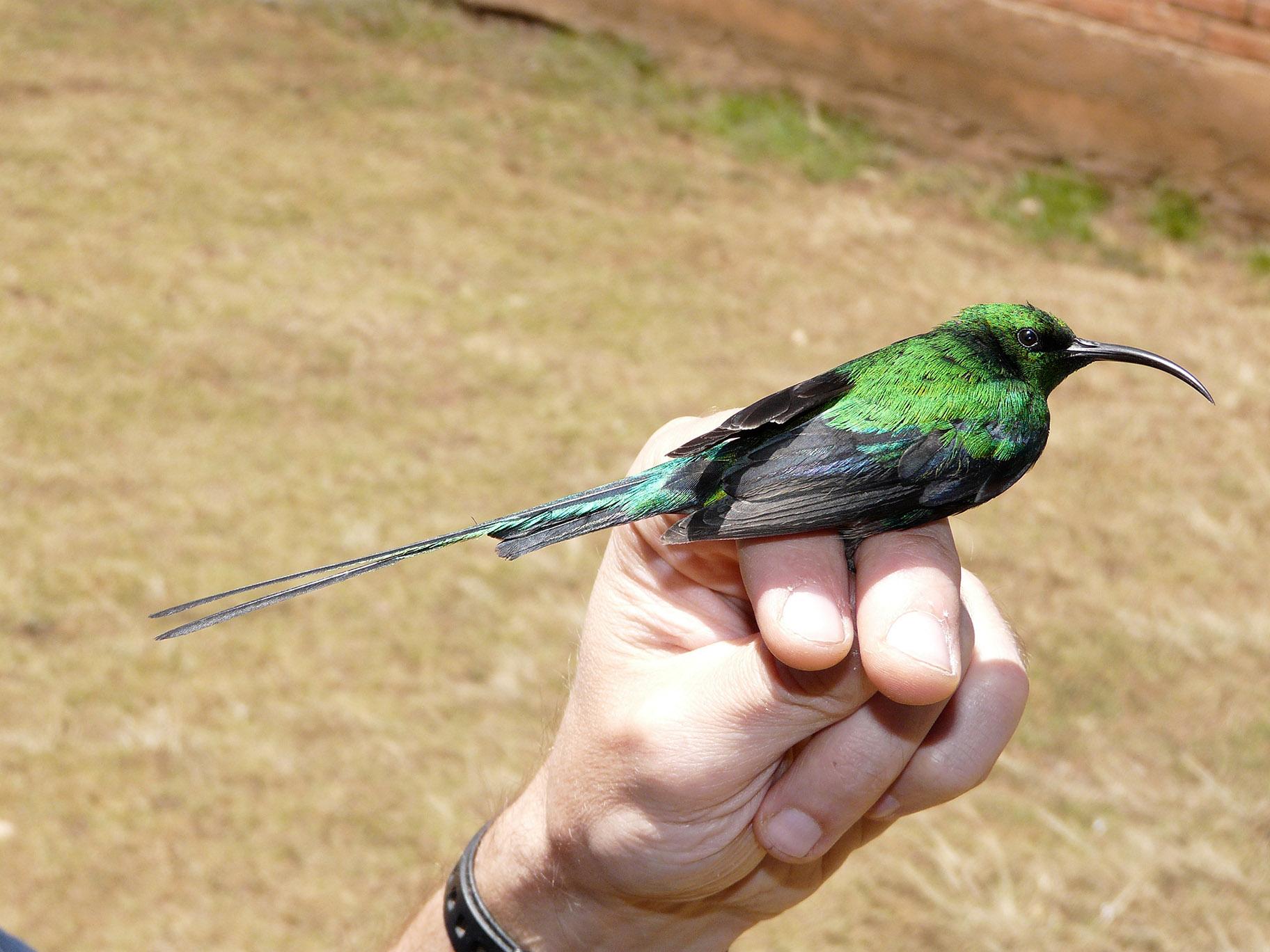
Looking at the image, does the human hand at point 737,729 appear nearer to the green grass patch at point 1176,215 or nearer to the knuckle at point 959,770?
the knuckle at point 959,770

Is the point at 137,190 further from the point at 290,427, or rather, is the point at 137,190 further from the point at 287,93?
the point at 290,427

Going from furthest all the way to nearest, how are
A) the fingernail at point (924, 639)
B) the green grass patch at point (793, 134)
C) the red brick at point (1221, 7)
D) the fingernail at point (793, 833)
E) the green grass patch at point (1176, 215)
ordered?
Result: 1. the green grass patch at point (793, 134)
2. the green grass patch at point (1176, 215)
3. the red brick at point (1221, 7)
4. the fingernail at point (793, 833)
5. the fingernail at point (924, 639)

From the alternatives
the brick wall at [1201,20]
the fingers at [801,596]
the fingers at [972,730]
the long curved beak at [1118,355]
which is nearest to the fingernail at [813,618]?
the fingers at [801,596]

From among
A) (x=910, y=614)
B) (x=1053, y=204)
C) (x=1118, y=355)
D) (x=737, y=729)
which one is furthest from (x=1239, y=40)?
(x=737, y=729)

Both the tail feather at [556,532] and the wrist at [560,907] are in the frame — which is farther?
the wrist at [560,907]

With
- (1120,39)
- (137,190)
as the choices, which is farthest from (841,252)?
(137,190)

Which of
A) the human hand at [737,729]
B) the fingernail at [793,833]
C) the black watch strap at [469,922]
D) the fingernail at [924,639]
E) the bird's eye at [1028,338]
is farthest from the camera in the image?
the bird's eye at [1028,338]
